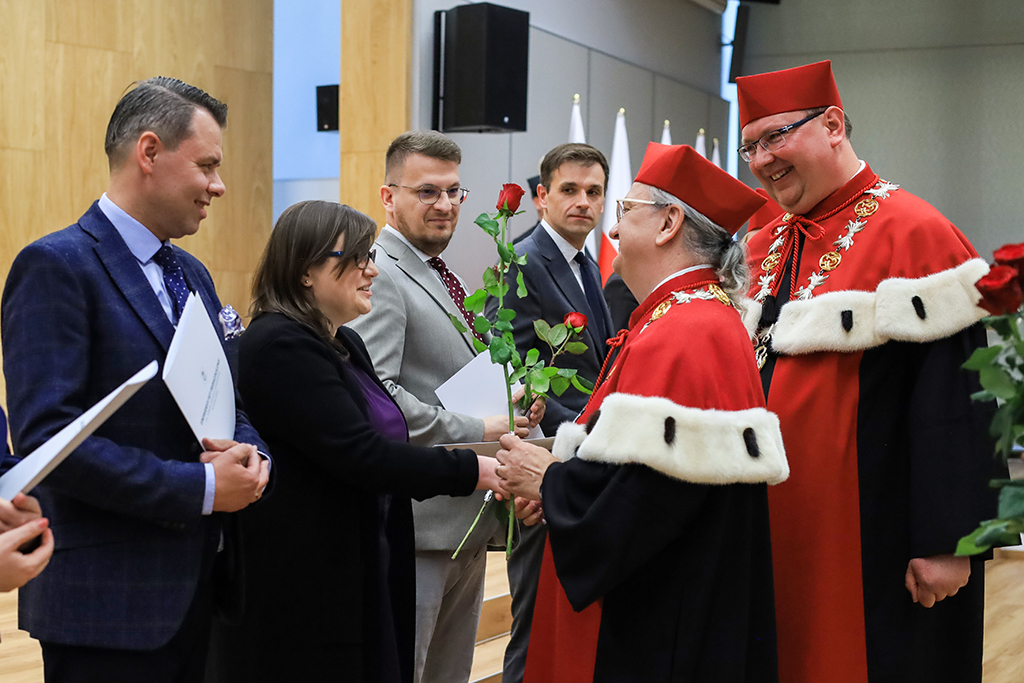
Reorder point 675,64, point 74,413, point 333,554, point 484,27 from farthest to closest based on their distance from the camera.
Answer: point 675,64 < point 484,27 < point 333,554 < point 74,413

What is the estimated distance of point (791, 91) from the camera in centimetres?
222

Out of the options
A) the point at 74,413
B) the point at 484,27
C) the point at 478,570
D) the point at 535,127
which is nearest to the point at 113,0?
the point at 484,27

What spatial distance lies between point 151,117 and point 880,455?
1565 mm

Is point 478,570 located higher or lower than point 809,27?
lower

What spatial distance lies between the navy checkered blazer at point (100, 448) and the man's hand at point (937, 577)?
138 centimetres

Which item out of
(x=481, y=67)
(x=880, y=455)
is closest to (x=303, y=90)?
(x=481, y=67)

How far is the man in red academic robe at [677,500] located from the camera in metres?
1.66

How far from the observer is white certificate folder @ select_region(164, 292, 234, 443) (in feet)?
4.74

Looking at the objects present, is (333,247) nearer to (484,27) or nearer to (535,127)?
(484,27)

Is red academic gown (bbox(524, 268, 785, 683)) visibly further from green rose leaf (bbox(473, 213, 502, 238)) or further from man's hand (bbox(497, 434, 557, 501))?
green rose leaf (bbox(473, 213, 502, 238))

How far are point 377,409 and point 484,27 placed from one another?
147 inches

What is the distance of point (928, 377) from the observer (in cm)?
197

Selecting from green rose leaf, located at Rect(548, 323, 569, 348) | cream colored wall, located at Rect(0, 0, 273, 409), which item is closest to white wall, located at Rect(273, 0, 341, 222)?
cream colored wall, located at Rect(0, 0, 273, 409)

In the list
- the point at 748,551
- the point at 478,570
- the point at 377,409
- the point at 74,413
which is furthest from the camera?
the point at 478,570
